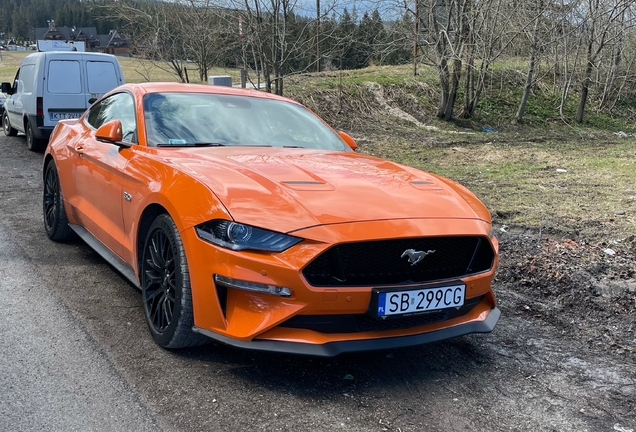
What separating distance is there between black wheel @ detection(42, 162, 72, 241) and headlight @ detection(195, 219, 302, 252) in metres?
2.99

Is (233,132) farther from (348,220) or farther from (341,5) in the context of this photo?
(341,5)

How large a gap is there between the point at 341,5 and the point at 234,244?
11.0m

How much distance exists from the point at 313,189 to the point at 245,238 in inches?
20.3

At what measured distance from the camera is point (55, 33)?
3696 inches

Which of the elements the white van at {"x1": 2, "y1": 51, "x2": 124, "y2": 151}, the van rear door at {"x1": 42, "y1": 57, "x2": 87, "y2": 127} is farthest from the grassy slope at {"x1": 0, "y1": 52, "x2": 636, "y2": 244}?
the van rear door at {"x1": 42, "y1": 57, "x2": 87, "y2": 127}

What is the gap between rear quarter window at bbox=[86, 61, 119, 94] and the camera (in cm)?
1216

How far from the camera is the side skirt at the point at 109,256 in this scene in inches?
162

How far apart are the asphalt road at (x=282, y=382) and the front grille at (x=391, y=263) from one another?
0.58 m

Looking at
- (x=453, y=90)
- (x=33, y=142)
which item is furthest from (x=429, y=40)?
(x=33, y=142)

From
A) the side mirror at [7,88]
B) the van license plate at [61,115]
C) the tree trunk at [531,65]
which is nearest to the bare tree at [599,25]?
the tree trunk at [531,65]

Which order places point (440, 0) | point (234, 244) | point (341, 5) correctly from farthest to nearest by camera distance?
point (440, 0), point (341, 5), point (234, 244)

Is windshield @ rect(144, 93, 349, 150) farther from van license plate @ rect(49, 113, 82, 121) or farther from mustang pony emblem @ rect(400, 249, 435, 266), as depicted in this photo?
van license plate @ rect(49, 113, 82, 121)

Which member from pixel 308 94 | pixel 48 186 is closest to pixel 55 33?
pixel 308 94

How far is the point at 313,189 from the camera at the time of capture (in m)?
3.41
